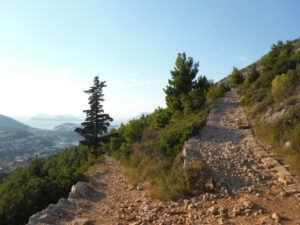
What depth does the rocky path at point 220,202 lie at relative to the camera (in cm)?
328

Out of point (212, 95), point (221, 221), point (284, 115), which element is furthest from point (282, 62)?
point (221, 221)

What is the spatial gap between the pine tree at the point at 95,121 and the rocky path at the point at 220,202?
12057 mm

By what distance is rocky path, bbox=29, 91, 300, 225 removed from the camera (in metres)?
3.28

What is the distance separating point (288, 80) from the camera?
33.1ft

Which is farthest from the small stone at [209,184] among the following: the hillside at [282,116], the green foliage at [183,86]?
the green foliage at [183,86]

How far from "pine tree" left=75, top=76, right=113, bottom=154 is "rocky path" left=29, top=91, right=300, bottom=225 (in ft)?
39.6

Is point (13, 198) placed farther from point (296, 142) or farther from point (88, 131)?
point (88, 131)

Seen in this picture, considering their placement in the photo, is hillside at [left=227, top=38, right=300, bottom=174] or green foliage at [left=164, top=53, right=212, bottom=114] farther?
green foliage at [left=164, top=53, right=212, bottom=114]

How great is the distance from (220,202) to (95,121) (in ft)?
53.9

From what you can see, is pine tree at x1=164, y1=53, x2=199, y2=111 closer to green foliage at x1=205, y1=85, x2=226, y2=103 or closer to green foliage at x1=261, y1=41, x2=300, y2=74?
green foliage at x1=205, y1=85, x2=226, y2=103

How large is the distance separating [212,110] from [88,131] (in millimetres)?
12584

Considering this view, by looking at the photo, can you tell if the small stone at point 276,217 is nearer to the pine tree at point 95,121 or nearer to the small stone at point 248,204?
the small stone at point 248,204

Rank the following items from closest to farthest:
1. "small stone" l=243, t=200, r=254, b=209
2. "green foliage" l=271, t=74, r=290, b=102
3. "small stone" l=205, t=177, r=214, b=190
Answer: "small stone" l=243, t=200, r=254, b=209, "small stone" l=205, t=177, r=214, b=190, "green foliage" l=271, t=74, r=290, b=102

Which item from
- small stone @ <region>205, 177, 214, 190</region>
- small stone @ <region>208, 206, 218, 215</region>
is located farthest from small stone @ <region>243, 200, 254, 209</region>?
small stone @ <region>205, 177, 214, 190</region>
